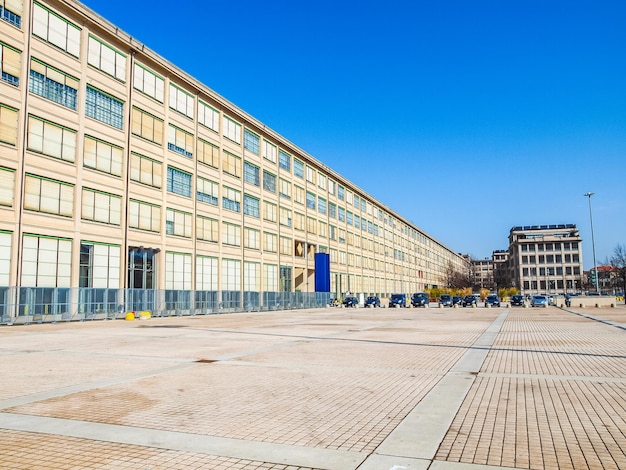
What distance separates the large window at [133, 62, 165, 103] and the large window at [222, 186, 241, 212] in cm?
1169

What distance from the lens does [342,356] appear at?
13.9 metres

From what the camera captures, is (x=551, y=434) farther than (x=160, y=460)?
Yes

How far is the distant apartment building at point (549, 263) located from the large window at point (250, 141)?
463 feet

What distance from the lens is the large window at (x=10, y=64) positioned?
31.7 m

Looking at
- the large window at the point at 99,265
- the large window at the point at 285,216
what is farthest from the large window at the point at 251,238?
the large window at the point at 99,265

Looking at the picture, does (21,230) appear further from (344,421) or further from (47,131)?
(344,421)

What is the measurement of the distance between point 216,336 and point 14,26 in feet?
81.6

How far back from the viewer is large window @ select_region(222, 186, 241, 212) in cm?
5353

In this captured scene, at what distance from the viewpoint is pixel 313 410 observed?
7.56 metres

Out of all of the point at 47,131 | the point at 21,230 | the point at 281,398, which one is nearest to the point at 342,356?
the point at 281,398

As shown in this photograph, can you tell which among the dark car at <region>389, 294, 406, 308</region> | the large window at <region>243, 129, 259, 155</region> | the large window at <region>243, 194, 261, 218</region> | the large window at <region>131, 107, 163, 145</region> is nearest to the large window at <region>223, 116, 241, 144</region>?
the large window at <region>243, 129, 259, 155</region>

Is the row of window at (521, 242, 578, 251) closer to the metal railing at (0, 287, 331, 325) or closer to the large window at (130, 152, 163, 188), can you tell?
the metal railing at (0, 287, 331, 325)

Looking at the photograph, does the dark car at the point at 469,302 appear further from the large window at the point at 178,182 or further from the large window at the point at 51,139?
the large window at the point at 51,139

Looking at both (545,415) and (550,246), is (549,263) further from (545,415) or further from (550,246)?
(545,415)
